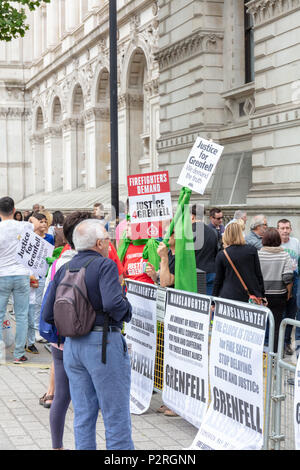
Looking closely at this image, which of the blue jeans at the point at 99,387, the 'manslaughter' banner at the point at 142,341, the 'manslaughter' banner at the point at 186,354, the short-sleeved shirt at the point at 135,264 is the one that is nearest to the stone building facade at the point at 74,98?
the short-sleeved shirt at the point at 135,264

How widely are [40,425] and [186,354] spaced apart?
154cm

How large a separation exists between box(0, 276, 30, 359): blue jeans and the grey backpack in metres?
4.53

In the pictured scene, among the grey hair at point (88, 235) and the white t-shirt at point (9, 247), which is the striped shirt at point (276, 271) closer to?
the white t-shirt at point (9, 247)

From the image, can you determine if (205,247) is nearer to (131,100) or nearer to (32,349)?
(32,349)

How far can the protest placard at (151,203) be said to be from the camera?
8.87 metres

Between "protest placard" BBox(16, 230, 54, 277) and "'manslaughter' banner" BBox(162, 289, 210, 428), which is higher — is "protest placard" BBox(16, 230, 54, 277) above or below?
above

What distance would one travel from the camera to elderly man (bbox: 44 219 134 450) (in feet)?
17.3

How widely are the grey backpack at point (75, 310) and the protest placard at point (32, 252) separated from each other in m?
4.57

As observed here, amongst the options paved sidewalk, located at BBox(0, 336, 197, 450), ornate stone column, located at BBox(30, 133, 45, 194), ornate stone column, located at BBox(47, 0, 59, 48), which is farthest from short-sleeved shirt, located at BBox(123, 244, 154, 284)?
ornate stone column, located at BBox(30, 133, 45, 194)

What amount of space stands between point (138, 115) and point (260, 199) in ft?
43.5

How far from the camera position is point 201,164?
8.01 metres

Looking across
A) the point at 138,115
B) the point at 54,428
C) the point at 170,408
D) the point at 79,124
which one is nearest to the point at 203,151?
the point at 170,408

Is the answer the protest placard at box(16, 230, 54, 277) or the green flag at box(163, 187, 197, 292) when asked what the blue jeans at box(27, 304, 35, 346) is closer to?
the protest placard at box(16, 230, 54, 277)

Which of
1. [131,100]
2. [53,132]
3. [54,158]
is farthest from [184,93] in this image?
[54,158]
